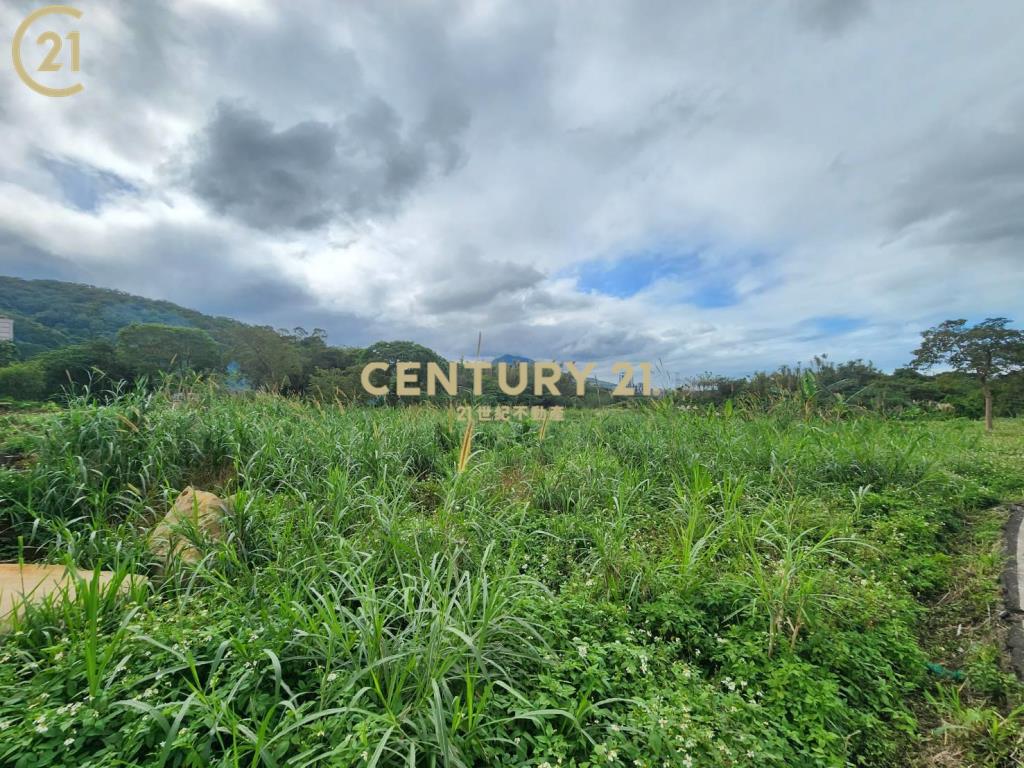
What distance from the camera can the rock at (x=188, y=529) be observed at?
7.52 feet

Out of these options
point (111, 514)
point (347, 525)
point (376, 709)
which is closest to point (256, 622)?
point (376, 709)

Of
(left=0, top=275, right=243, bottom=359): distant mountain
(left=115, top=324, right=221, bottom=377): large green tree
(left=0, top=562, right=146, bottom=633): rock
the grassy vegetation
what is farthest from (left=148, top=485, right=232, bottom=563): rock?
(left=115, top=324, right=221, bottom=377): large green tree

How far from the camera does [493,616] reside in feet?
5.43

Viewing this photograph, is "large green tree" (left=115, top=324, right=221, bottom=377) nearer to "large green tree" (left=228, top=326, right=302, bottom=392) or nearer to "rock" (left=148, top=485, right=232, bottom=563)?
"large green tree" (left=228, top=326, right=302, bottom=392)

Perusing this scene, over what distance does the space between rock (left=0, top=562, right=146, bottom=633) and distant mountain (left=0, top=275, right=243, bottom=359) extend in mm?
13707

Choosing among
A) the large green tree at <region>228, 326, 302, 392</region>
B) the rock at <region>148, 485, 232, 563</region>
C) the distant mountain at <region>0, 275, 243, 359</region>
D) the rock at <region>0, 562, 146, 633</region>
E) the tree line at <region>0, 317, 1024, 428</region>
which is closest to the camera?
the rock at <region>0, 562, 146, 633</region>

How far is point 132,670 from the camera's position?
1.40m

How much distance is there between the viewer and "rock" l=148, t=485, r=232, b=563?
229cm

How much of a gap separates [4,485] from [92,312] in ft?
78.3

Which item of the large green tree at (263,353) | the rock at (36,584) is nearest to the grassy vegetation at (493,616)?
the rock at (36,584)

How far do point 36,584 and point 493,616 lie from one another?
2059 millimetres

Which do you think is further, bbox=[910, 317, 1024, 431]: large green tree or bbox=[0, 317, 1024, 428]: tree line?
bbox=[910, 317, 1024, 431]: large green tree

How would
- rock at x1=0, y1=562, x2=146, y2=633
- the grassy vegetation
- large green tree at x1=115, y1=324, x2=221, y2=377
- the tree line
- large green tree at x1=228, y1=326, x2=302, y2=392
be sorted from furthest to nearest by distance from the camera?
large green tree at x1=228, y1=326, x2=302, y2=392
large green tree at x1=115, y1=324, x2=221, y2=377
the tree line
rock at x1=0, y1=562, x2=146, y2=633
the grassy vegetation

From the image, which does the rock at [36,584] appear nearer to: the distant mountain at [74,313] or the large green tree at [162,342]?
the distant mountain at [74,313]
